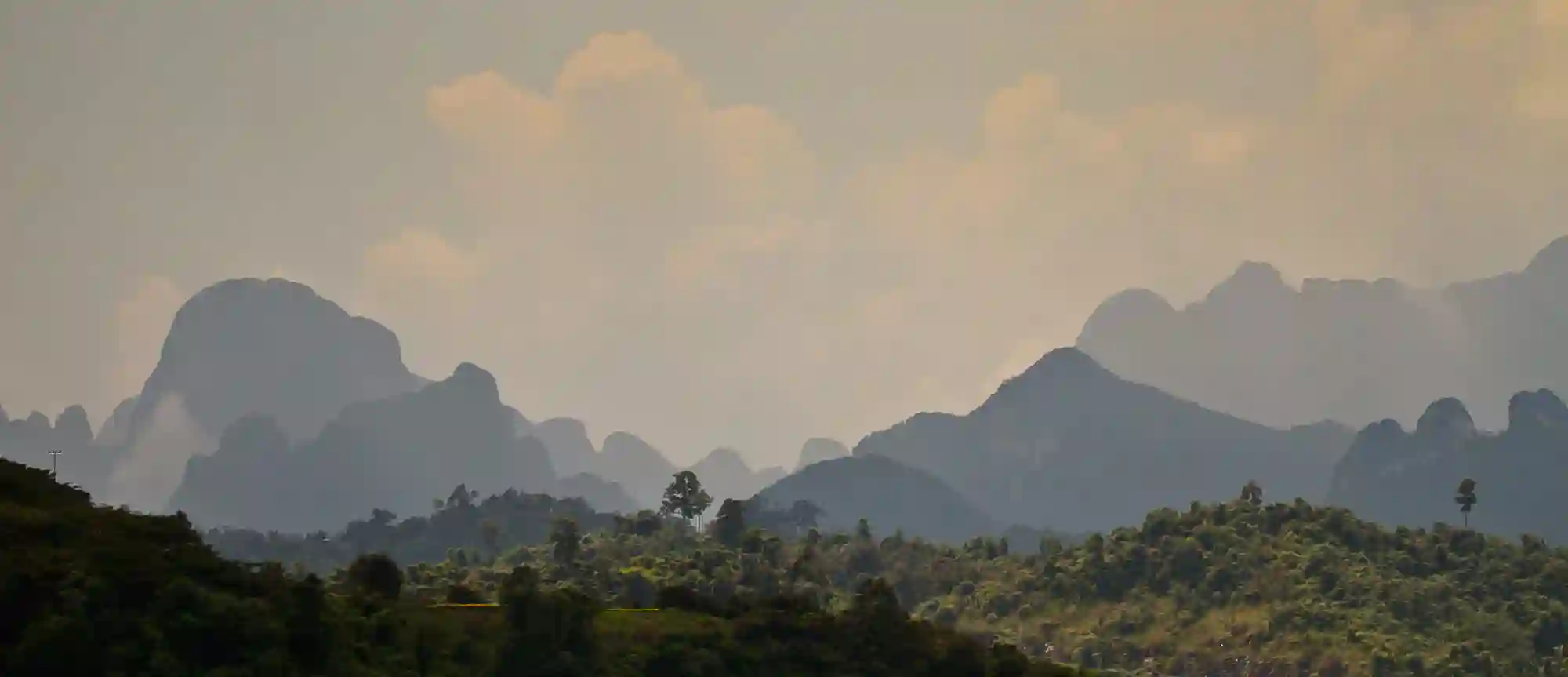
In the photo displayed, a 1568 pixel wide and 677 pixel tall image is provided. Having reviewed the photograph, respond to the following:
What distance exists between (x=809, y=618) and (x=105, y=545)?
3081 cm

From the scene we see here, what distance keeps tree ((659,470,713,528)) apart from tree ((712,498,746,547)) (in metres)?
14.8

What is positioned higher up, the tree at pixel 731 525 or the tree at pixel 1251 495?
the tree at pixel 1251 495

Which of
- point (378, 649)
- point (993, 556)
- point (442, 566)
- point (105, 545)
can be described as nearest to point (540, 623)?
point (378, 649)

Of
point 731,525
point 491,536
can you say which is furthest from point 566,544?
point 491,536

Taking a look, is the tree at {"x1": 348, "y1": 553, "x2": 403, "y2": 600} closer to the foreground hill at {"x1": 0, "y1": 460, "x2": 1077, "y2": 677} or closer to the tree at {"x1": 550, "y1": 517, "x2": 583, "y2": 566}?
the foreground hill at {"x1": 0, "y1": 460, "x2": 1077, "y2": 677}

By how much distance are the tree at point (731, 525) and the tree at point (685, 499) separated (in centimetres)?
1476

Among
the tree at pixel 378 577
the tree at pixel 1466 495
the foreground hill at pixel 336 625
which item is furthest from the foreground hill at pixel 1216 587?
the foreground hill at pixel 336 625

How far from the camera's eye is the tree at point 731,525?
6024 inches

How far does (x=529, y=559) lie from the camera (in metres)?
148

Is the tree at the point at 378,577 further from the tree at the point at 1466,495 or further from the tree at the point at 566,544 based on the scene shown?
the tree at the point at 1466,495

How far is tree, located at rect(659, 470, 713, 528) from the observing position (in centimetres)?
17112

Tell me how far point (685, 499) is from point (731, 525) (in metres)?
18.4

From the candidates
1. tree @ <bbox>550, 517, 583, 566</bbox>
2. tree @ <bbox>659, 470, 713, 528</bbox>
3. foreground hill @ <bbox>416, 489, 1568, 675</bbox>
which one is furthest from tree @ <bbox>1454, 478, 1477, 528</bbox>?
tree @ <bbox>550, 517, 583, 566</bbox>

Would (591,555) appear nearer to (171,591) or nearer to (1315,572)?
(1315,572)
